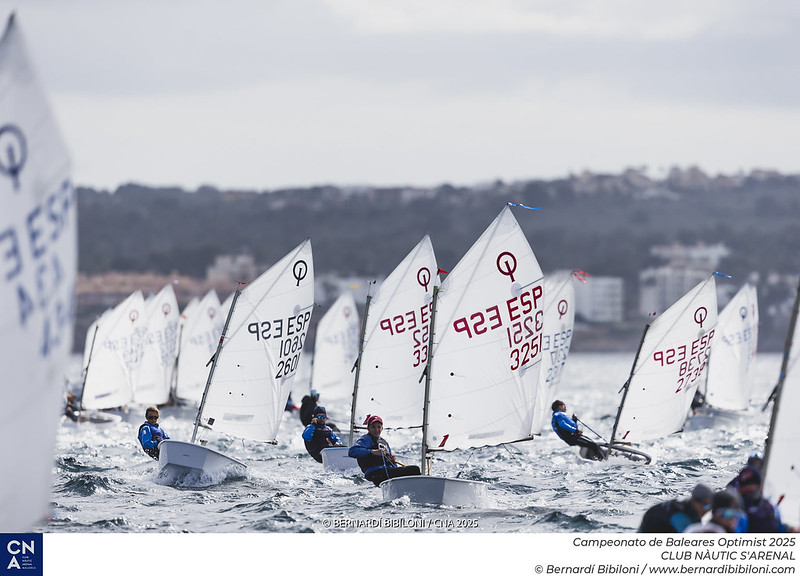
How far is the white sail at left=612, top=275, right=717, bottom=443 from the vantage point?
19797 mm

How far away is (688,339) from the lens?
20219 mm

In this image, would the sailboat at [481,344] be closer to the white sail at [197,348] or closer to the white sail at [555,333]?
the white sail at [555,333]

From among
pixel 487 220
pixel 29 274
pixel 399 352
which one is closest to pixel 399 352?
pixel 399 352

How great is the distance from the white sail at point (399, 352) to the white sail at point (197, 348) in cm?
1161

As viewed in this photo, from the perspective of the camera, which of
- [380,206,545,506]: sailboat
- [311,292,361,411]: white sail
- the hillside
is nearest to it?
[380,206,545,506]: sailboat

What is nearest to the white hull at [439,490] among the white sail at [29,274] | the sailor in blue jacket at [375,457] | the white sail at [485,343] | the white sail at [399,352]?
the sailor in blue jacket at [375,457]

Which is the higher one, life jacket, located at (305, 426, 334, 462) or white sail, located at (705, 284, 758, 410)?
white sail, located at (705, 284, 758, 410)

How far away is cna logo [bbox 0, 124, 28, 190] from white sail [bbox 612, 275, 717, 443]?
1334cm

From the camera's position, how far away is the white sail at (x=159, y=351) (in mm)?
A: 29844
